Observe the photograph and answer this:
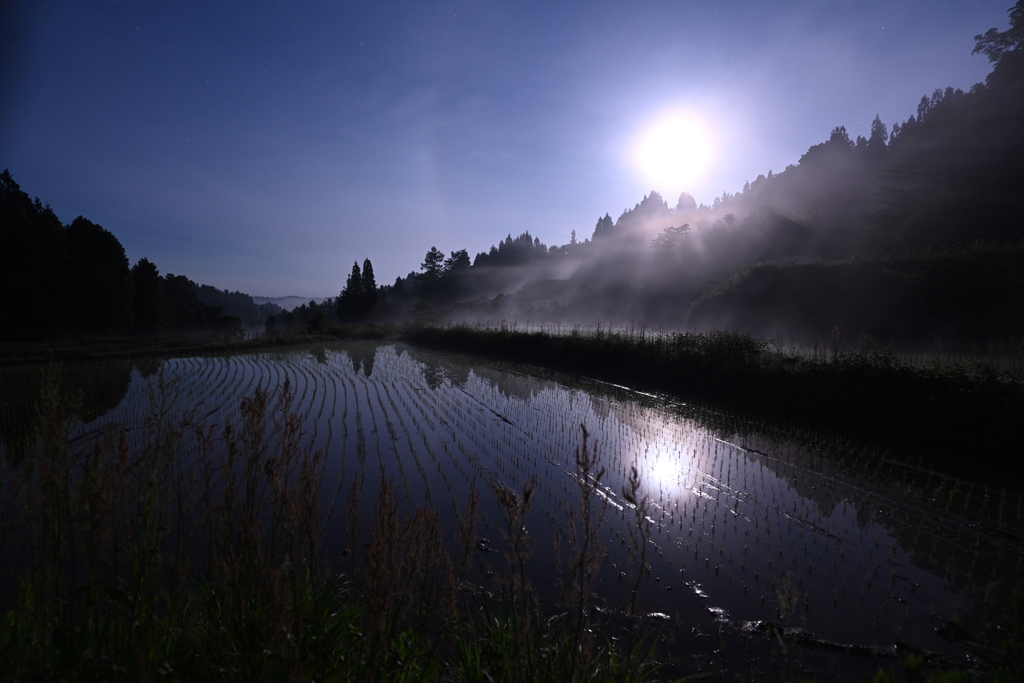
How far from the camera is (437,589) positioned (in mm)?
3859

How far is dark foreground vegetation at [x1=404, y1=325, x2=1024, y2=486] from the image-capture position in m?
7.21

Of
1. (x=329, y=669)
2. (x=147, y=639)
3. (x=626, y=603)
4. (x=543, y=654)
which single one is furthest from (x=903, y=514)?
(x=147, y=639)

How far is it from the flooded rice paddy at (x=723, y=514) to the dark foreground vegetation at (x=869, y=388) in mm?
1202

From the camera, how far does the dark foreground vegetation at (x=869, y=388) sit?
7.21 metres

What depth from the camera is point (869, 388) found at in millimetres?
9203

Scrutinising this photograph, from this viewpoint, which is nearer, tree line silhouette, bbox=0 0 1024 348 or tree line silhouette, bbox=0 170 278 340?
tree line silhouette, bbox=0 0 1024 348

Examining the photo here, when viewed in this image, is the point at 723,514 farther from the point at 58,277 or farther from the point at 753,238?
the point at 58,277

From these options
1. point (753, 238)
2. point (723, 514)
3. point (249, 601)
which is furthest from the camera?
point (753, 238)

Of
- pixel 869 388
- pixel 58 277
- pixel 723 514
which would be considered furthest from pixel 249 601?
pixel 58 277

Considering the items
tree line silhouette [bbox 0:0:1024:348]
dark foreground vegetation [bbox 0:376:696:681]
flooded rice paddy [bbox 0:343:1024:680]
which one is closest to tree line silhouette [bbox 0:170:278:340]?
tree line silhouette [bbox 0:0:1024:348]

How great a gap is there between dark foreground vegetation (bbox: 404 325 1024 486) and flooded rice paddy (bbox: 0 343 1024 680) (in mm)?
1202

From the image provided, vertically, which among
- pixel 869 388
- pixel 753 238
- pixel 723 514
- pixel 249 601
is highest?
pixel 753 238

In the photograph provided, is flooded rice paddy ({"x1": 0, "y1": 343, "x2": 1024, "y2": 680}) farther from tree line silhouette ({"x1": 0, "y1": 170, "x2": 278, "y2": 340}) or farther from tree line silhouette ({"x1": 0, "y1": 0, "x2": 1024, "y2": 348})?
tree line silhouette ({"x1": 0, "y1": 170, "x2": 278, "y2": 340})

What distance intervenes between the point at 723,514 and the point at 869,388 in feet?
19.3
